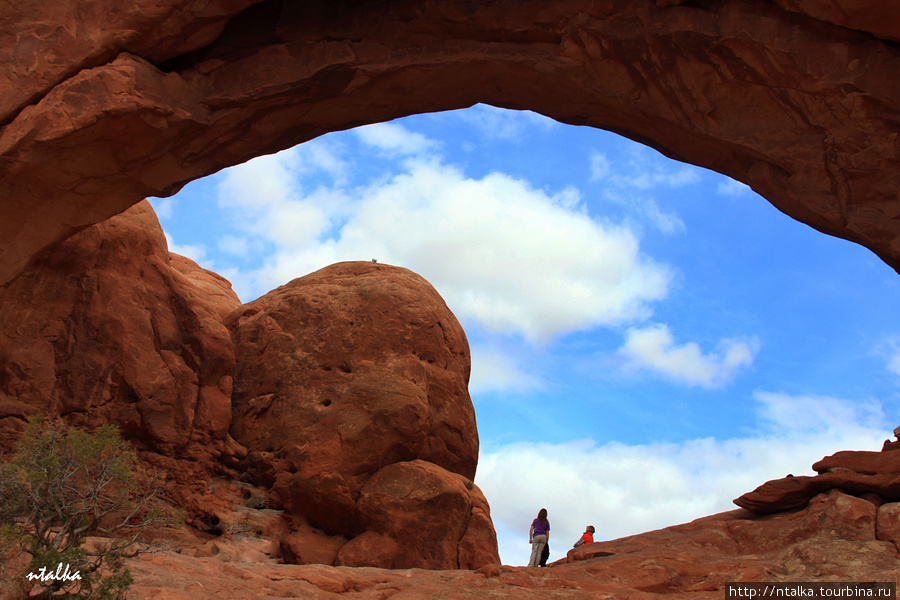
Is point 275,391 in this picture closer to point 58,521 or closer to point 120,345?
point 120,345

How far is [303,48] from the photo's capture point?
10.7m

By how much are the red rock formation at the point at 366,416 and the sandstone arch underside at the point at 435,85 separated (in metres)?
5.09

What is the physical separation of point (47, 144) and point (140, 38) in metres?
1.81

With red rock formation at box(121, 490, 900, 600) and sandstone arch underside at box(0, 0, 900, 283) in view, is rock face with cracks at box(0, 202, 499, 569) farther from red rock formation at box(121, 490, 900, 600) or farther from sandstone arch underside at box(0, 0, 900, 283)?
red rock formation at box(121, 490, 900, 600)

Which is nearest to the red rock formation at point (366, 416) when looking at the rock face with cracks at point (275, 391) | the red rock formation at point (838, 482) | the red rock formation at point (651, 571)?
the rock face with cracks at point (275, 391)

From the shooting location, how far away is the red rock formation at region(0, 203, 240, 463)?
40.4 feet

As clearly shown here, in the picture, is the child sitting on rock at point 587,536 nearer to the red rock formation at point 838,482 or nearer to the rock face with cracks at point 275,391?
the rock face with cracks at point 275,391

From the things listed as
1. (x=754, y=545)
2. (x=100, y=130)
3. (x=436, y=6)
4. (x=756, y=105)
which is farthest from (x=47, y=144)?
(x=754, y=545)

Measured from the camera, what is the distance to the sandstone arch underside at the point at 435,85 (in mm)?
9414

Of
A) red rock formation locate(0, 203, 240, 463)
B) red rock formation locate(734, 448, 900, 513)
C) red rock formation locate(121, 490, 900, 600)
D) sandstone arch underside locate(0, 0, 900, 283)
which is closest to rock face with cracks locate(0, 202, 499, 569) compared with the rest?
red rock formation locate(0, 203, 240, 463)

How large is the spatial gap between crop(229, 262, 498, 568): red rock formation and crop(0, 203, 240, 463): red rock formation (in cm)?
108

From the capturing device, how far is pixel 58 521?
8.02 metres

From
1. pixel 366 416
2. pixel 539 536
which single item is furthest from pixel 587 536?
pixel 366 416

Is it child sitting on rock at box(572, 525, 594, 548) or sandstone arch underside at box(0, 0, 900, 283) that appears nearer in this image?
sandstone arch underside at box(0, 0, 900, 283)
